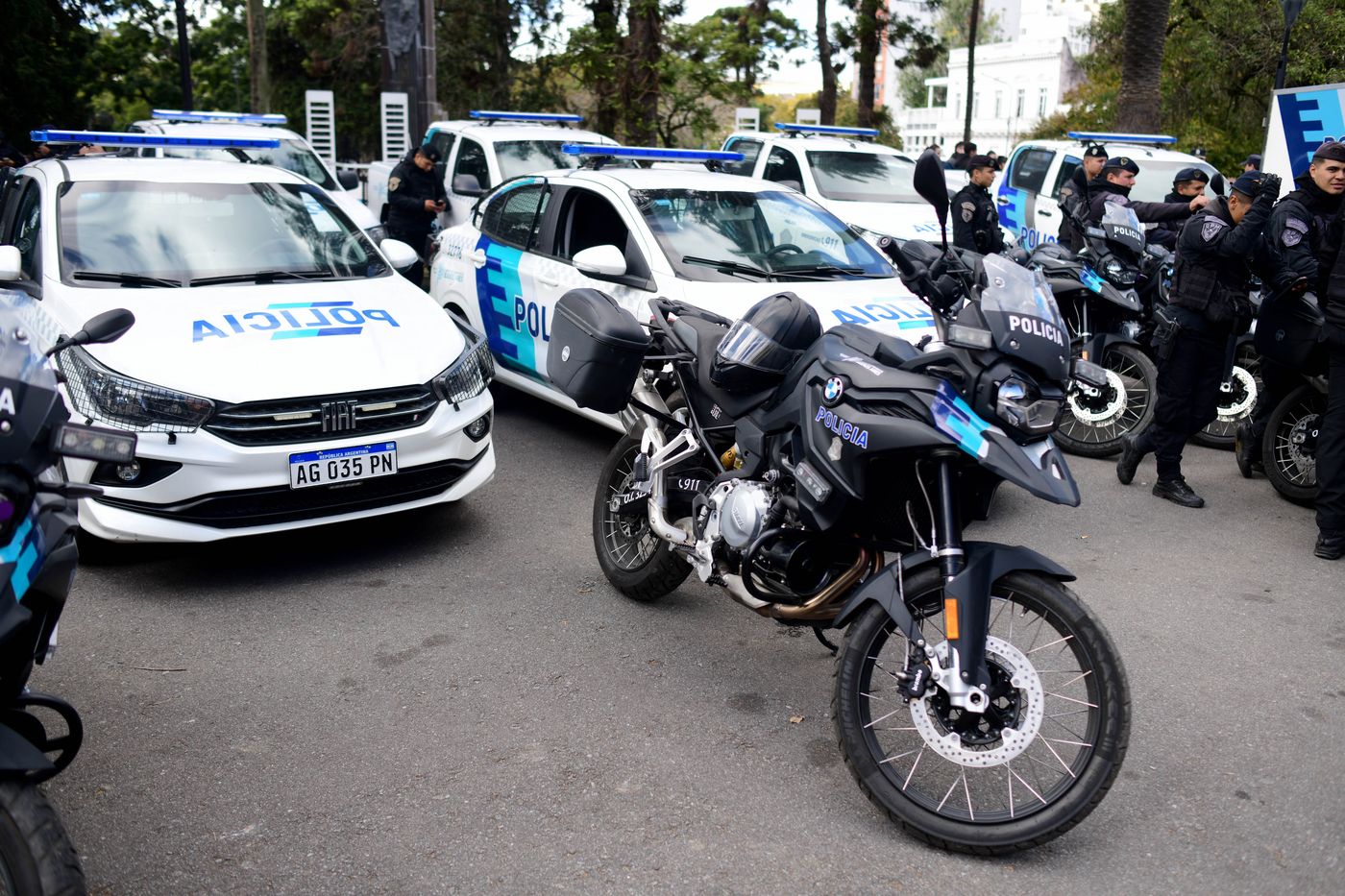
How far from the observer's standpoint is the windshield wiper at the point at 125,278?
568 cm

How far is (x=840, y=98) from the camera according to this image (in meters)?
46.6

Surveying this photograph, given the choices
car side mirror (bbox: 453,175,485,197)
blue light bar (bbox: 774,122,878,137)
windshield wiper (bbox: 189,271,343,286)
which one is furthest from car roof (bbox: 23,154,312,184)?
blue light bar (bbox: 774,122,878,137)

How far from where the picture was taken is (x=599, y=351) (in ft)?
→ 15.0

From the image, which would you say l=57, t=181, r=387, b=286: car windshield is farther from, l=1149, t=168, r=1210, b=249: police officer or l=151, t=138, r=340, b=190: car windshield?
l=151, t=138, r=340, b=190: car windshield

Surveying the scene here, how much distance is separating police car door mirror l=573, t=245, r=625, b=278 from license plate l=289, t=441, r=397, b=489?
167 centimetres

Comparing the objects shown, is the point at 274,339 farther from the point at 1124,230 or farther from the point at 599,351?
the point at 1124,230

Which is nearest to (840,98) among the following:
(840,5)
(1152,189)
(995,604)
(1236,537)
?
(840,5)

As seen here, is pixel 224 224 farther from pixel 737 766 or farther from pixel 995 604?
pixel 995 604

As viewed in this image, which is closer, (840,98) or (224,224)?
(224,224)

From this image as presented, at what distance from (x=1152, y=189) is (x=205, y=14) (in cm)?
3406

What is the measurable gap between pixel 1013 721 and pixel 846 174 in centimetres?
992

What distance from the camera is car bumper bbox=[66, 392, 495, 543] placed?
15.9ft

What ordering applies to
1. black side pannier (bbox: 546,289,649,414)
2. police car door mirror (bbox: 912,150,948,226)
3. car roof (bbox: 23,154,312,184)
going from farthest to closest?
car roof (bbox: 23,154,312,184) → black side pannier (bbox: 546,289,649,414) → police car door mirror (bbox: 912,150,948,226)

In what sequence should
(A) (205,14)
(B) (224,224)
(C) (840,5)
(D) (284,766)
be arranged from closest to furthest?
(D) (284,766) < (B) (224,224) < (C) (840,5) < (A) (205,14)
